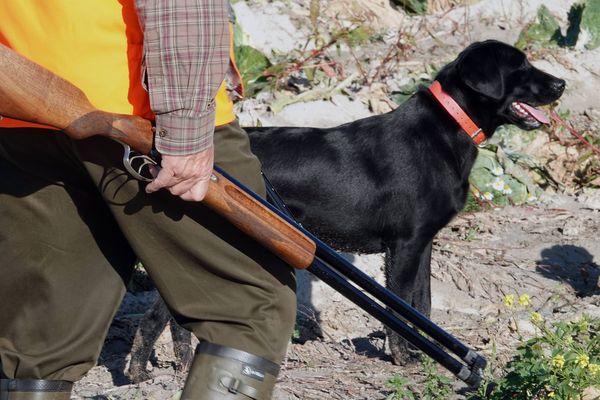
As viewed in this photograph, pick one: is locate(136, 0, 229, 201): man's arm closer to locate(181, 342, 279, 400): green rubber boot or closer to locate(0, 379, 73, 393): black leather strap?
locate(181, 342, 279, 400): green rubber boot

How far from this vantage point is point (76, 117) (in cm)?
244

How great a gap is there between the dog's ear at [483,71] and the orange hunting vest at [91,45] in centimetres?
309

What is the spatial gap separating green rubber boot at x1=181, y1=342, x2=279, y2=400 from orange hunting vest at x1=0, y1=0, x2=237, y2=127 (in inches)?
24.8

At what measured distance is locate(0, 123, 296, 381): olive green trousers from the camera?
259cm

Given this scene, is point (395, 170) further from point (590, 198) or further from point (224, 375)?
point (224, 375)

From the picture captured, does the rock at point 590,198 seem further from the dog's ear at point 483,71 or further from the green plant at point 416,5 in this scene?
the green plant at point 416,5

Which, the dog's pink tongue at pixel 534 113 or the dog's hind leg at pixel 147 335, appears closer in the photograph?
the dog's hind leg at pixel 147 335

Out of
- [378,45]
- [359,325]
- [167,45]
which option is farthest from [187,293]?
[378,45]

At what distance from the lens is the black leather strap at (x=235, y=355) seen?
8.45ft

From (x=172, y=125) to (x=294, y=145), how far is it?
9.26ft

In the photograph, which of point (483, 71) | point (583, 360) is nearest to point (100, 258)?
point (583, 360)

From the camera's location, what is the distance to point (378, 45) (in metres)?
Result: 8.76

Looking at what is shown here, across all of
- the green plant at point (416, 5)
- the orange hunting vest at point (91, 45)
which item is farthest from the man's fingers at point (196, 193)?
the green plant at point (416, 5)

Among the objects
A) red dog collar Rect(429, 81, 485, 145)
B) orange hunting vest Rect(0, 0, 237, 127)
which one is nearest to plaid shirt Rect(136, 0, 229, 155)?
orange hunting vest Rect(0, 0, 237, 127)
